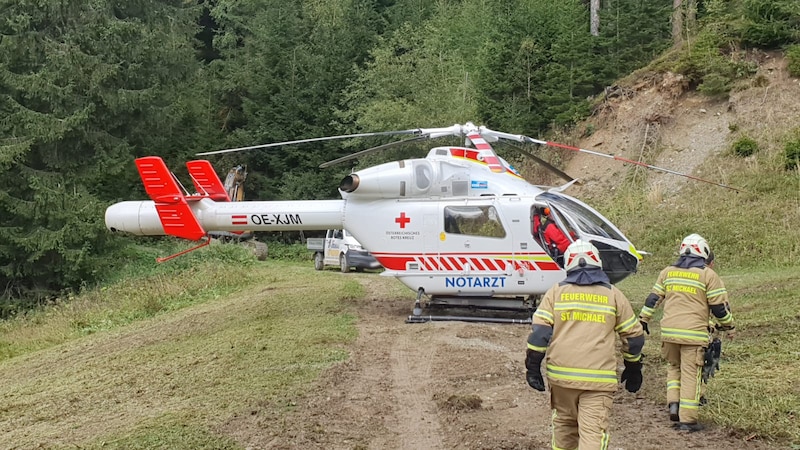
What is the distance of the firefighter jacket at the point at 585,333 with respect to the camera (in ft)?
16.5

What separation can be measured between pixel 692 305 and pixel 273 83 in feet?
109

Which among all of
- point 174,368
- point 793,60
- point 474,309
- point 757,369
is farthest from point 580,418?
point 793,60

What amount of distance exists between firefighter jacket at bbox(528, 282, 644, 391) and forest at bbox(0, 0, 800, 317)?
21.4 meters

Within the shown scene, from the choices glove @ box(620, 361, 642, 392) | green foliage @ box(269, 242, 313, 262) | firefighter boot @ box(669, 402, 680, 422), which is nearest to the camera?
glove @ box(620, 361, 642, 392)

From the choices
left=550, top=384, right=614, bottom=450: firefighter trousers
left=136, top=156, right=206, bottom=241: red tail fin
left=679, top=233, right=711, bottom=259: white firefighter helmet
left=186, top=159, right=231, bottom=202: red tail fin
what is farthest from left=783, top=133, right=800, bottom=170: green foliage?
left=550, top=384, right=614, bottom=450: firefighter trousers

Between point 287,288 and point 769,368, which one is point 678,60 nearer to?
point 287,288

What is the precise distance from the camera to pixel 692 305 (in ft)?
22.3

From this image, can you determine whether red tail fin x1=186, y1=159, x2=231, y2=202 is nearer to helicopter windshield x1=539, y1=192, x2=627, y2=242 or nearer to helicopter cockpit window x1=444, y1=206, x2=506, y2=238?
helicopter cockpit window x1=444, y1=206, x2=506, y2=238

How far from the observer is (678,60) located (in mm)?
26391

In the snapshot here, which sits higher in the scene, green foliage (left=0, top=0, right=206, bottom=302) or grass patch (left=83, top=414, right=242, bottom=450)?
green foliage (left=0, top=0, right=206, bottom=302)

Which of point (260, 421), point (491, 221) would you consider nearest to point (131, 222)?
point (491, 221)

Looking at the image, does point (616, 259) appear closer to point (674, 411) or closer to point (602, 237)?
point (602, 237)

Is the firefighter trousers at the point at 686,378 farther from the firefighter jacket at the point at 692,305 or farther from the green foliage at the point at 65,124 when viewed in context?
the green foliage at the point at 65,124

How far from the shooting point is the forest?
24.4m
